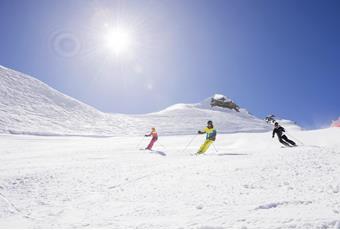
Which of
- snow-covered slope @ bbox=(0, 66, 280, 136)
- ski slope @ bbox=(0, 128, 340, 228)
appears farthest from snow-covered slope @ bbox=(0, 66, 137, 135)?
ski slope @ bbox=(0, 128, 340, 228)

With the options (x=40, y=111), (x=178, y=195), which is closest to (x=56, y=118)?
(x=40, y=111)

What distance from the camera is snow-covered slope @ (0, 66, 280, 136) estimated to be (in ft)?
132

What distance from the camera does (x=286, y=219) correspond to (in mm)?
5285

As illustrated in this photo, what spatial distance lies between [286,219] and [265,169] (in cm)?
389

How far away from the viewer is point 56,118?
48.6m

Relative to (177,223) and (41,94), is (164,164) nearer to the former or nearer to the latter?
(177,223)

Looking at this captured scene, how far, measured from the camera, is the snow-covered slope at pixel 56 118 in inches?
1588

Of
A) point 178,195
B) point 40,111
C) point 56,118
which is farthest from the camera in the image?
point 40,111

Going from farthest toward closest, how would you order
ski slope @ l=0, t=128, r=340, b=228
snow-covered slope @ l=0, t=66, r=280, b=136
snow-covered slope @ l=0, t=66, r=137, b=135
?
1. snow-covered slope @ l=0, t=66, r=280, b=136
2. snow-covered slope @ l=0, t=66, r=137, b=135
3. ski slope @ l=0, t=128, r=340, b=228

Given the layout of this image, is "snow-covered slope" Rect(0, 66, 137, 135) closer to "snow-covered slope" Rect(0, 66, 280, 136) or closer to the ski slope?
"snow-covered slope" Rect(0, 66, 280, 136)

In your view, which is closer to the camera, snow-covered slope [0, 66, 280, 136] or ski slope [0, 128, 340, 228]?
ski slope [0, 128, 340, 228]

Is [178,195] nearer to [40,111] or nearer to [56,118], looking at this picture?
[56,118]

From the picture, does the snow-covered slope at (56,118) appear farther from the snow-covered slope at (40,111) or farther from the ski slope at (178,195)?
the ski slope at (178,195)

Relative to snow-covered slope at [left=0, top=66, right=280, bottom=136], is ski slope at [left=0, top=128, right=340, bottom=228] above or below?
below
